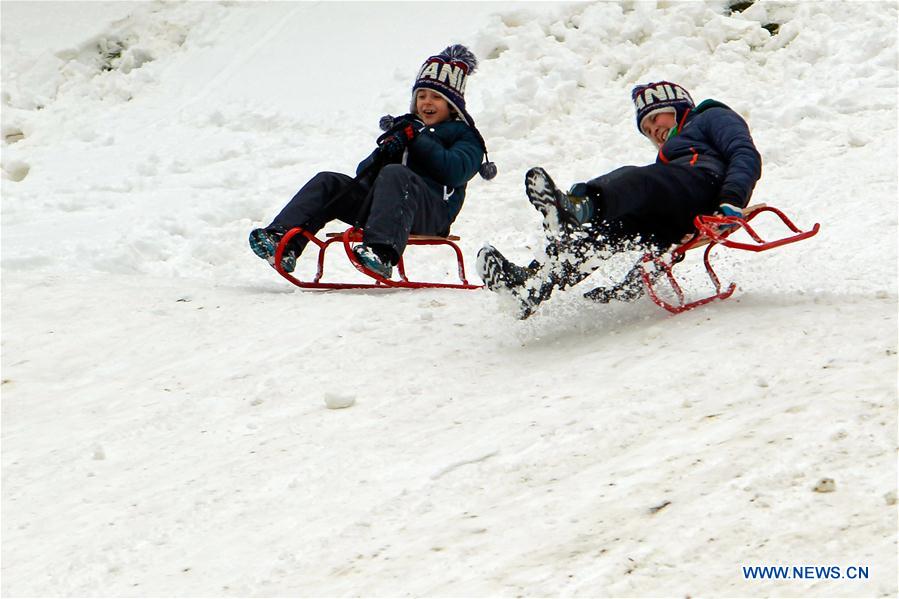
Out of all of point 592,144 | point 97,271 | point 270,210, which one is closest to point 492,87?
point 592,144

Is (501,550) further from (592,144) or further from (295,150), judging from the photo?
(295,150)

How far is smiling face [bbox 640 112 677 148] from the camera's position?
4.43 m

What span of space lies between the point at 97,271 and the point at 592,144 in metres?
3.50

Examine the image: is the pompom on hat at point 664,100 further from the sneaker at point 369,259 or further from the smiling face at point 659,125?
the sneaker at point 369,259

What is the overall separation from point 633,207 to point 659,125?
39.9 inches

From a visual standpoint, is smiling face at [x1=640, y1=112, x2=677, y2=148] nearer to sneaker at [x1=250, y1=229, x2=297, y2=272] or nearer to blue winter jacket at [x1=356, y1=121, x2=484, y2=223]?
blue winter jacket at [x1=356, y1=121, x2=484, y2=223]

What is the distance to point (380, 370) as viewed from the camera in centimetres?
344

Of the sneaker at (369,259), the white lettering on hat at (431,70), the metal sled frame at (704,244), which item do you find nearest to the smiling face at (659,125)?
the metal sled frame at (704,244)

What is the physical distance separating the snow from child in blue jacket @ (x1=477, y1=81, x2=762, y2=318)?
156mm

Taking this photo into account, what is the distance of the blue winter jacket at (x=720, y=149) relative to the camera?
3.62 metres

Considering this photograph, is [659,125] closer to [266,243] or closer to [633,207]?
[633,207]

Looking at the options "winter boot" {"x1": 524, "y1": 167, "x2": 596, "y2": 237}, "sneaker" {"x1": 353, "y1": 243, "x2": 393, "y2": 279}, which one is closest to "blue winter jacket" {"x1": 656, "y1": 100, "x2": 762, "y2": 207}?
"winter boot" {"x1": 524, "y1": 167, "x2": 596, "y2": 237}

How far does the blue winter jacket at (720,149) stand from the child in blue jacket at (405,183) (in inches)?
46.8

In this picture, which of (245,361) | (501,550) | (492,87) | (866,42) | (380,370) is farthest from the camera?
(492,87)
